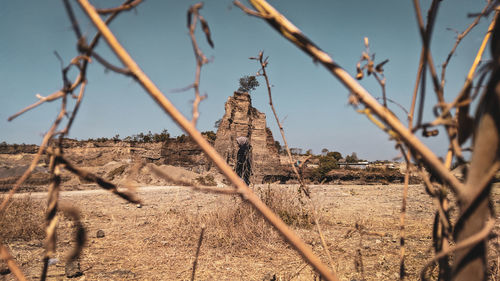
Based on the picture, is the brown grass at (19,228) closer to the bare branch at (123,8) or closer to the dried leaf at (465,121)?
the bare branch at (123,8)

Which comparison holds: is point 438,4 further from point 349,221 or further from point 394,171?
point 394,171

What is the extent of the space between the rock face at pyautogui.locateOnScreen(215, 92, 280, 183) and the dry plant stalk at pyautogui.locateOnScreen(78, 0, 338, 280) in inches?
732

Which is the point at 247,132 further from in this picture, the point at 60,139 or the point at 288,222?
the point at 60,139

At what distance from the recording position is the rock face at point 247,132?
19.7 m

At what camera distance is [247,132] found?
66.6 feet

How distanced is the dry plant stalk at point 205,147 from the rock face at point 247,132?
1860cm

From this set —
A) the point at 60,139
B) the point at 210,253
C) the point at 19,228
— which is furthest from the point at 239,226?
the point at 60,139

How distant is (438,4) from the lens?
36 centimetres

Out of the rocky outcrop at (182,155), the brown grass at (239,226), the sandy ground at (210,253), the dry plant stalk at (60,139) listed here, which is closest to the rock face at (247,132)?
the rocky outcrop at (182,155)

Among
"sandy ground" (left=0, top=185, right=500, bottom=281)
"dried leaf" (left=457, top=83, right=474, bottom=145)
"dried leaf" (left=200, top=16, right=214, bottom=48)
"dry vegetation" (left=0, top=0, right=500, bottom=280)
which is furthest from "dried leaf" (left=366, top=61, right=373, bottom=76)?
"sandy ground" (left=0, top=185, right=500, bottom=281)

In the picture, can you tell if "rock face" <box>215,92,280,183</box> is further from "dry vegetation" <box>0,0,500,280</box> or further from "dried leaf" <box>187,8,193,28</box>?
"dried leaf" <box>187,8,193,28</box>

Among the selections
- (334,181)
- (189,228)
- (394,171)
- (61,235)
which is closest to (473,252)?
(189,228)

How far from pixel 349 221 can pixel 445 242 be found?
4.14 meters

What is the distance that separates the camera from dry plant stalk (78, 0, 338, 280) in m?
0.29
